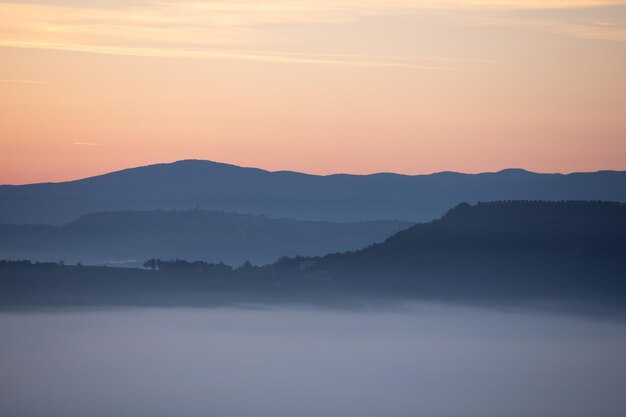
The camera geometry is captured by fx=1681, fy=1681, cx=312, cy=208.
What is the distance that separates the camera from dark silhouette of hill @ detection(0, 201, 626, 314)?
464 feet

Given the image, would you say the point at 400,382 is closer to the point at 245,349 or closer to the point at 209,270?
the point at 245,349

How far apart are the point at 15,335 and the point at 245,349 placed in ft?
65.7

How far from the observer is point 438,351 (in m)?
136

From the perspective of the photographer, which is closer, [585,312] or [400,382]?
[400,382]

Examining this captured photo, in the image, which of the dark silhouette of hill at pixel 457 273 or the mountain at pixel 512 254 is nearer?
the mountain at pixel 512 254

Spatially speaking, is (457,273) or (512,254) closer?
(512,254)

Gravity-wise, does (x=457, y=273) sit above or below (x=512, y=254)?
below

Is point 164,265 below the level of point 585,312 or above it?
above

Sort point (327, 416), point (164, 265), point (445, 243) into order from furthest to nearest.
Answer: point (164, 265) < point (445, 243) < point (327, 416)

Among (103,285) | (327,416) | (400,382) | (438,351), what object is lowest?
(327,416)

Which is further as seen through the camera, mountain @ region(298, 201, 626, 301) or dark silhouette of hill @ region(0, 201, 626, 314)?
dark silhouette of hill @ region(0, 201, 626, 314)

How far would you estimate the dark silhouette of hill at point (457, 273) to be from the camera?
5566 inches

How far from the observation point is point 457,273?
488 ft

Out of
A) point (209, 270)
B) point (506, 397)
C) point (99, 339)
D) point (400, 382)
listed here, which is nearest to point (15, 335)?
point (99, 339)
